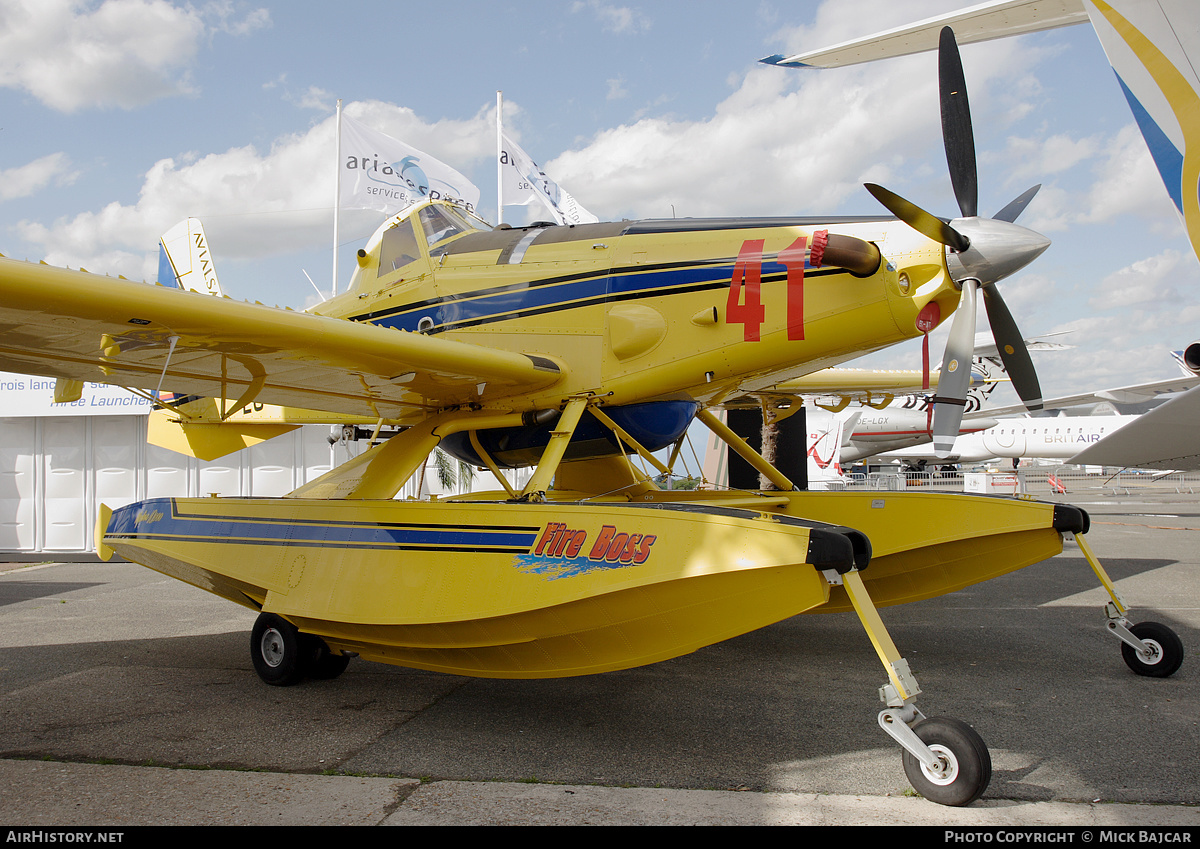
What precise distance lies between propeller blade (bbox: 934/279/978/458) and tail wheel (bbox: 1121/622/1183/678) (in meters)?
1.91

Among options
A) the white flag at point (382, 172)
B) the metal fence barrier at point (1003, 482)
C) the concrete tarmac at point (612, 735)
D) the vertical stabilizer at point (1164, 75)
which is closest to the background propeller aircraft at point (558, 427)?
the concrete tarmac at point (612, 735)

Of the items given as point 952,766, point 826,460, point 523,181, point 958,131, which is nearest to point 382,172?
point 523,181

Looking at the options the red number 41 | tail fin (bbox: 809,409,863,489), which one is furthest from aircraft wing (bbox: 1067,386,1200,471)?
tail fin (bbox: 809,409,863,489)

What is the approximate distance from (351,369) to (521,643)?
213 cm

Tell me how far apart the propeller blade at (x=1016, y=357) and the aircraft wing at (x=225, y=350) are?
3.12 metres

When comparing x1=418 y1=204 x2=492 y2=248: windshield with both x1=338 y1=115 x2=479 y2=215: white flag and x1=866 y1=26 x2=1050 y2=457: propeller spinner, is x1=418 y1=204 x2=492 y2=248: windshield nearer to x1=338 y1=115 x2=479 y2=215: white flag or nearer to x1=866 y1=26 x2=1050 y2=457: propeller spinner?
x1=866 y1=26 x2=1050 y2=457: propeller spinner

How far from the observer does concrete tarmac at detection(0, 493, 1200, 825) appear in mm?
3074

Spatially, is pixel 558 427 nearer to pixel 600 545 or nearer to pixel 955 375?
pixel 600 545

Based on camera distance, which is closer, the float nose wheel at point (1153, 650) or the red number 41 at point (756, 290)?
the red number 41 at point (756, 290)

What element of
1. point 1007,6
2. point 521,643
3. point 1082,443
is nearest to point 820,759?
point 521,643

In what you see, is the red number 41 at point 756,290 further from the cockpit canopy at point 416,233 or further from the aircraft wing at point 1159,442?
the aircraft wing at point 1159,442

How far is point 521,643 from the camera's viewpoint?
4.13m

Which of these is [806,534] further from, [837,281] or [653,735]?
[837,281]

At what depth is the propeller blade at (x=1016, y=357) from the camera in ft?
17.4
